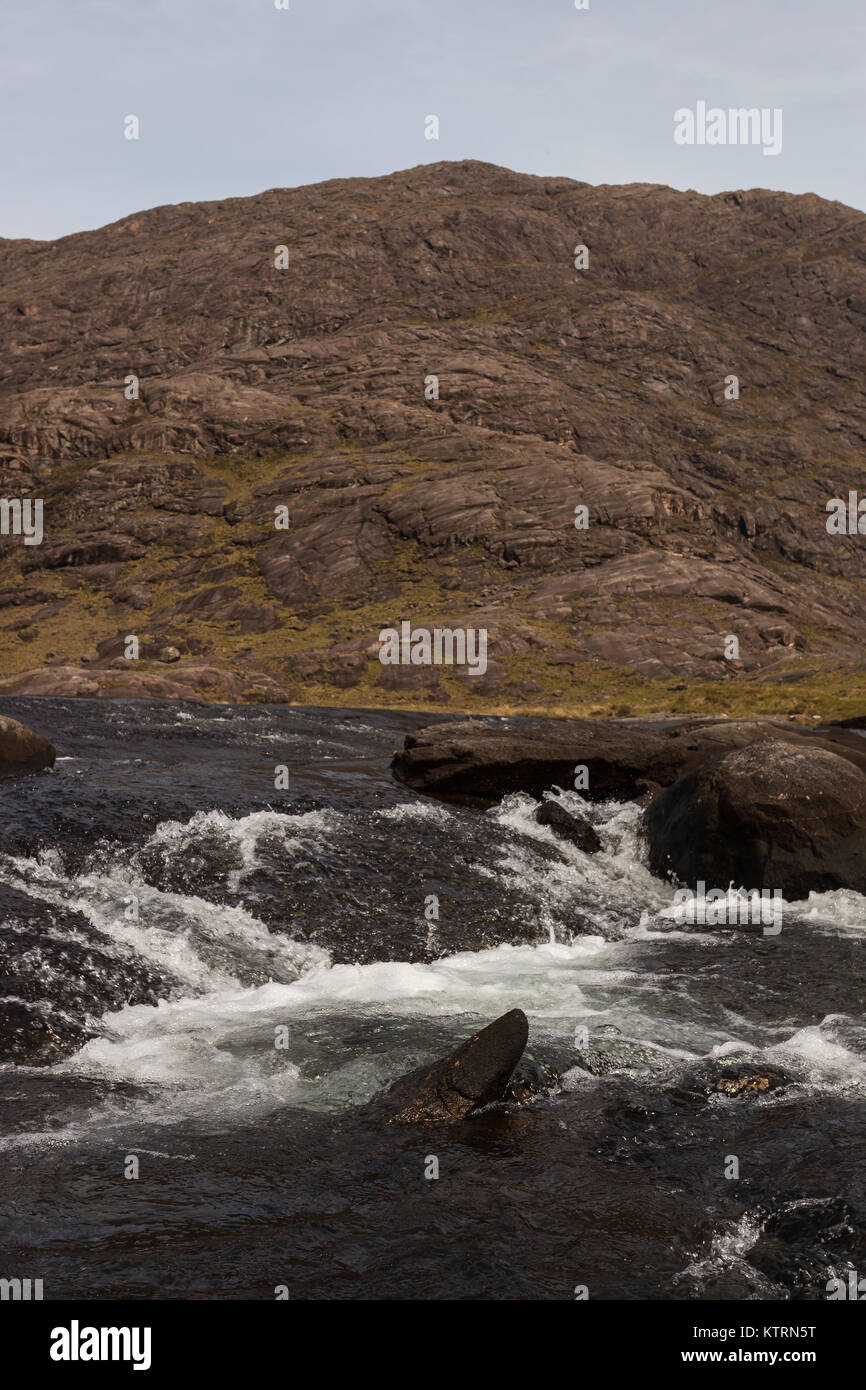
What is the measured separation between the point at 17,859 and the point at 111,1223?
11.0 m

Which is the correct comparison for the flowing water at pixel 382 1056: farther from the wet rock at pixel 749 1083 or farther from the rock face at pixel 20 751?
the rock face at pixel 20 751

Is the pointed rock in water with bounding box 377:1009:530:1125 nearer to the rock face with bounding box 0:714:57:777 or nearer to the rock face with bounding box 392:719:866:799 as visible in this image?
the rock face with bounding box 392:719:866:799

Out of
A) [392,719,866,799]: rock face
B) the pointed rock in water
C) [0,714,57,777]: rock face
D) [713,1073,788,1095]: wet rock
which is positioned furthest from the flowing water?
[392,719,866,799]: rock face

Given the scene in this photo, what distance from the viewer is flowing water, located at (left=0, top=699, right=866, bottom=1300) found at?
28.0ft

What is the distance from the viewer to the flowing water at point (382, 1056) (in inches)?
336

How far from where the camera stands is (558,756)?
94.2 ft

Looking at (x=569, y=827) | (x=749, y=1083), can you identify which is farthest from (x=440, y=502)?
(x=749, y=1083)

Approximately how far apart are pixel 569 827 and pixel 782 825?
5.30 m

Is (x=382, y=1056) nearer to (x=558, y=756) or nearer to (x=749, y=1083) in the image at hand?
(x=749, y=1083)

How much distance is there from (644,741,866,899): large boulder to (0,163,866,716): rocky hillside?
136 ft

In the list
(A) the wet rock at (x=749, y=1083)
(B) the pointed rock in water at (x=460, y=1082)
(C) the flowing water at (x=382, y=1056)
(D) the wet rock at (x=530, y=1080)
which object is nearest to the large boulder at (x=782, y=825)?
(C) the flowing water at (x=382, y=1056)
